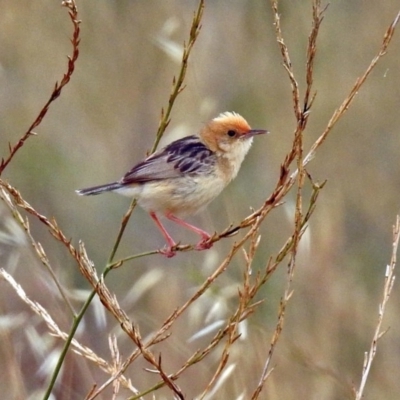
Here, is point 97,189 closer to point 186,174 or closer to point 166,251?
point 186,174

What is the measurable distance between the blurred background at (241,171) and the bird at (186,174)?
238 millimetres

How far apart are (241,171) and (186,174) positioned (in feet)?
5.65

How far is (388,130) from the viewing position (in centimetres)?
671

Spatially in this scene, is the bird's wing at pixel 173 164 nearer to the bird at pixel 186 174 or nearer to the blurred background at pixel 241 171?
the bird at pixel 186 174

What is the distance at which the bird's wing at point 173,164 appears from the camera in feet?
15.5

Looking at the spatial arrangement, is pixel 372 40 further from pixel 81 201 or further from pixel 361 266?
pixel 81 201

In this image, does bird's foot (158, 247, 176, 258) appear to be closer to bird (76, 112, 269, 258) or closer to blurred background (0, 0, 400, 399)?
bird (76, 112, 269, 258)

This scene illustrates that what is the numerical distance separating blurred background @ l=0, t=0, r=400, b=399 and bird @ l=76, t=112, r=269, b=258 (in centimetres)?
24

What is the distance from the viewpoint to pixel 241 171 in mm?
6434

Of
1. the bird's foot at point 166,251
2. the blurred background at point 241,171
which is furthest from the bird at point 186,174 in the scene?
the bird's foot at point 166,251

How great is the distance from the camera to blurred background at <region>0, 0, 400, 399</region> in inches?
225

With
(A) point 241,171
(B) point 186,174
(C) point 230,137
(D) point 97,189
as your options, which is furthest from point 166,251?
(A) point 241,171

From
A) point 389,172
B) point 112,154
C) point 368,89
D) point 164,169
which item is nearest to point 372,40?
point 368,89

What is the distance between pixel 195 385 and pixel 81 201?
7.05 feet
